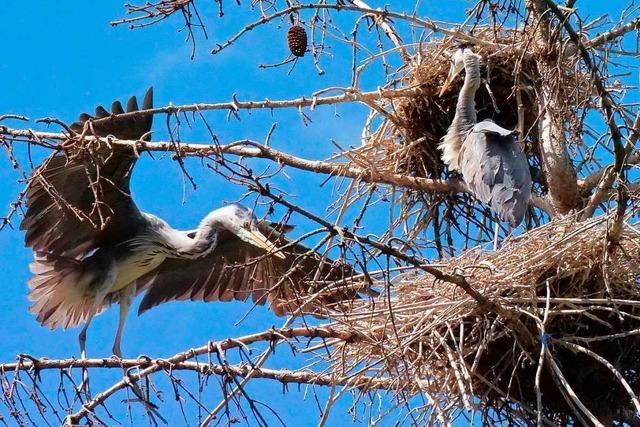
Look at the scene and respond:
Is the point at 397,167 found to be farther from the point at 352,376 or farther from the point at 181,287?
the point at 181,287

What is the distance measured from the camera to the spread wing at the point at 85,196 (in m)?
6.10

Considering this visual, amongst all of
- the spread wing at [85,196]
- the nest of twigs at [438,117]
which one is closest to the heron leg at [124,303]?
the spread wing at [85,196]

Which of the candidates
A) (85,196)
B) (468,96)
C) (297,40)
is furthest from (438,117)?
(85,196)

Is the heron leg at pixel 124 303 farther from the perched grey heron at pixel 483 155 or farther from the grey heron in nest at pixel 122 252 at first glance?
the perched grey heron at pixel 483 155

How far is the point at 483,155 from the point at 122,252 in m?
2.31

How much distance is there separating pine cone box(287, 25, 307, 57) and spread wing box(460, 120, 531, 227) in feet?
3.17

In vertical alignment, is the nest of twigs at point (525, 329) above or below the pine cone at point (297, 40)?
below

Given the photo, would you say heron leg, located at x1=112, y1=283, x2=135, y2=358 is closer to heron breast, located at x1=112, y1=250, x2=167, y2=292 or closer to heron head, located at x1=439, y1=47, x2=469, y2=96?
heron breast, located at x1=112, y1=250, x2=167, y2=292

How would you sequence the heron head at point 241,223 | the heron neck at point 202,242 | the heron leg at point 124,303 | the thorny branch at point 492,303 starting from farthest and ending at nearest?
1. the heron neck at point 202,242
2. the heron head at point 241,223
3. the heron leg at point 124,303
4. the thorny branch at point 492,303

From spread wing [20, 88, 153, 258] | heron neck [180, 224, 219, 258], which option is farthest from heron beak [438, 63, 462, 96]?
heron neck [180, 224, 219, 258]

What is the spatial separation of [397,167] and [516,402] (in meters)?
1.70

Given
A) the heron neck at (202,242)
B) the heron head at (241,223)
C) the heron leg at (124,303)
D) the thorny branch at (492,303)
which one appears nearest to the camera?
the thorny branch at (492,303)

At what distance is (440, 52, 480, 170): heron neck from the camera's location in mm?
6078

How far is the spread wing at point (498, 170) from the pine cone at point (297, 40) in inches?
38.1
